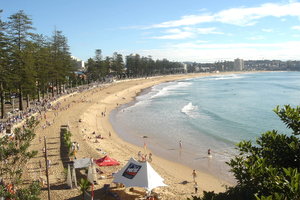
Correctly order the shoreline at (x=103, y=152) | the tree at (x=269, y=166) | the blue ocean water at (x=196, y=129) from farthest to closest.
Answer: the blue ocean water at (x=196, y=129)
the shoreline at (x=103, y=152)
the tree at (x=269, y=166)

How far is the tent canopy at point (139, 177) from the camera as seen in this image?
1063cm

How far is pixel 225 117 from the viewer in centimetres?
3222

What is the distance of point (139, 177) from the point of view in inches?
427

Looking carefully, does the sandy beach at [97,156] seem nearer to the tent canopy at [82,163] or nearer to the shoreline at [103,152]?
the shoreline at [103,152]

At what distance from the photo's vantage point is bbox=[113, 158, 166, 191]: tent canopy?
10.6 meters

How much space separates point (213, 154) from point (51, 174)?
10732mm

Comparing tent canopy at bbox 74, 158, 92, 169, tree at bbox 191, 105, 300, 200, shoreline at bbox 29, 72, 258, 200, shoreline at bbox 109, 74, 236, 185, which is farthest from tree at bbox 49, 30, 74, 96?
tree at bbox 191, 105, 300, 200

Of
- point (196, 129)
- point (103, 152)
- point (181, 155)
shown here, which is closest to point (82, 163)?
point (103, 152)

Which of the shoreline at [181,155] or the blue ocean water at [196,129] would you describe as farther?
the blue ocean water at [196,129]

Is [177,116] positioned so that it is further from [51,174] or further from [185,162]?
[51,174]

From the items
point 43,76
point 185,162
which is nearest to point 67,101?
point 43,76

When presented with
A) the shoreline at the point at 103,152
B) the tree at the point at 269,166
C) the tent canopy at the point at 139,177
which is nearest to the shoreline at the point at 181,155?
the shoreline at the point at 103,152

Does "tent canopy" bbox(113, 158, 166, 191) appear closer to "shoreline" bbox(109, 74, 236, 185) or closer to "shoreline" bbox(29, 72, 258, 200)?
"shoreline" bbox(29, 72, 258, 200)

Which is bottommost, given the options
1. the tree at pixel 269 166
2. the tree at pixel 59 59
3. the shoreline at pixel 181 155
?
the shoreline at pixel 181 155
